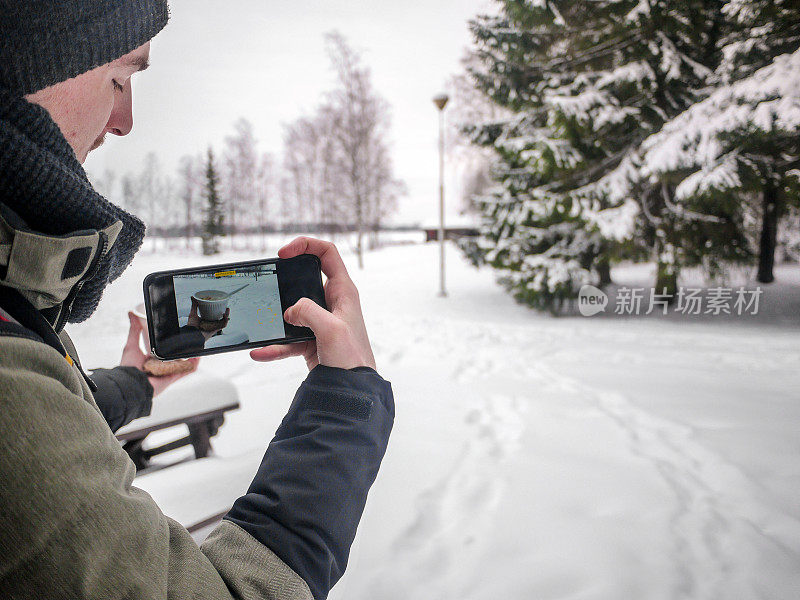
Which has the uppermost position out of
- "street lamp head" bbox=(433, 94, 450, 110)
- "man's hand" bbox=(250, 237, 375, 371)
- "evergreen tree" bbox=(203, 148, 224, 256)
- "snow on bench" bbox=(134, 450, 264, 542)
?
"street lamp head" bbox=(433, 94, 450, 110)

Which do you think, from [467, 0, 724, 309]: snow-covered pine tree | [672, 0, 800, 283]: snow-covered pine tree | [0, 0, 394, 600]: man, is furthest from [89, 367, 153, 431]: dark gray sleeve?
[467, 0, 724, 309]: snow-covered pine tree

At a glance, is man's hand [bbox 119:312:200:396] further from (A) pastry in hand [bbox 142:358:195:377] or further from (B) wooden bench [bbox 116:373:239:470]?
(B) wooden bench [bbox 116:373:239:470]

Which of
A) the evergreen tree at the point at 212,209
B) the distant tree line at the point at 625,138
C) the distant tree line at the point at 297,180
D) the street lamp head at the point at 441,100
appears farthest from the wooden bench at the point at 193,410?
the evergreen tree at the point at 212,209

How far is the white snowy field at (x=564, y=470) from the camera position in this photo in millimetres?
1359

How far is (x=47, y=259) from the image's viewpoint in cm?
40

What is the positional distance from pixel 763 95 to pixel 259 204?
38.1ft

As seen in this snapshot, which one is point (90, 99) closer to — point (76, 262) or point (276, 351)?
point (76, 262)

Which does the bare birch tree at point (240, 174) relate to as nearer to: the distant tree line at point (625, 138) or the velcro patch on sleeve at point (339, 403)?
the distant tree line at point (625, 138)

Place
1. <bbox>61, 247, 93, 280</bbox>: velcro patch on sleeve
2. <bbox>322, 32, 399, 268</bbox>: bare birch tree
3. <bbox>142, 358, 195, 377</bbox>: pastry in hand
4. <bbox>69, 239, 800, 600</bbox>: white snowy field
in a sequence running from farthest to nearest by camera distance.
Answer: <bbox>322, 32, 399, 268</bbox>: bare birch tree < <bbox>69, 239, 800, 600</bbox>: white snowy field < <bbox>142, 358, 195, 377</bbox>: pastry in hand < <bbox>61, 247, 93, 280</bbox>: velcro patch on sleeve

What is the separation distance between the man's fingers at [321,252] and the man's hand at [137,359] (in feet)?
1.65

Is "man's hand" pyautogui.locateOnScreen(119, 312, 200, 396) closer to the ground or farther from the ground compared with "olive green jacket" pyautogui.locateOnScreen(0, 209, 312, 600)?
closer to the ground

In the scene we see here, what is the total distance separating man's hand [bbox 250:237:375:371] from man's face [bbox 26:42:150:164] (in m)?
0.31

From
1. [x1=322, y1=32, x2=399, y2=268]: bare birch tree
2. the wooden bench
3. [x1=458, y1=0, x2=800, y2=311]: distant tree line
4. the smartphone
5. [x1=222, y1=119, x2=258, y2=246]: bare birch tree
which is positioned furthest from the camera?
[x1=222, y1=119, x2=258, y2=246]: bare birch tree

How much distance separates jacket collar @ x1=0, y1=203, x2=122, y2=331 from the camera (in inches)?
14.7
